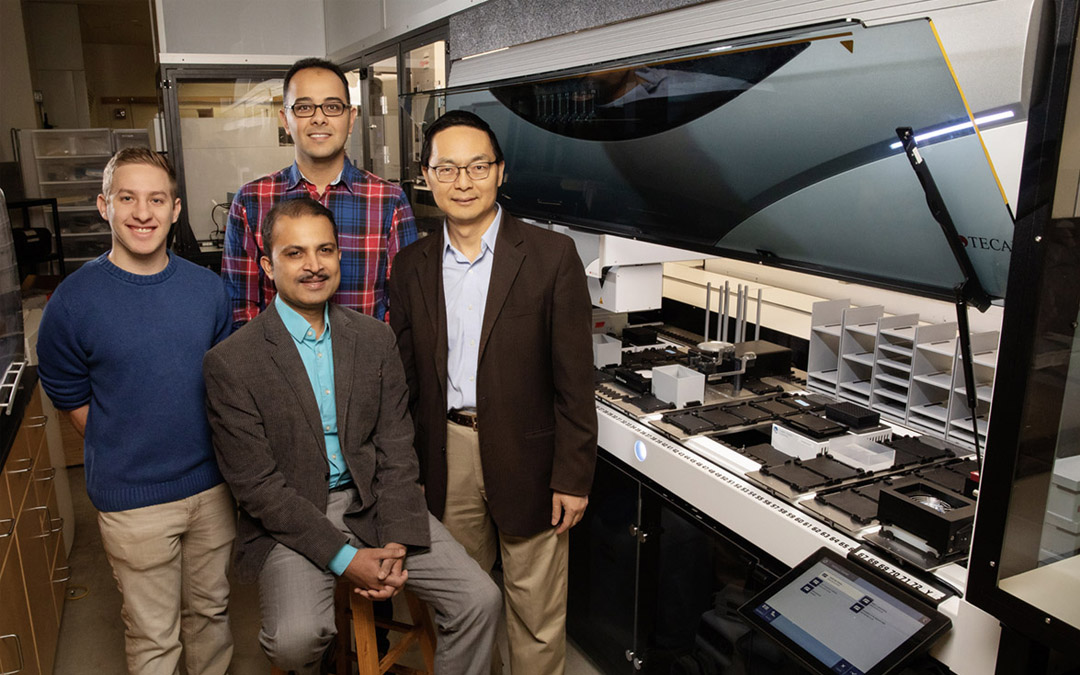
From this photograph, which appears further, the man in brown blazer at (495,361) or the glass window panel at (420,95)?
the glass window panel at (420,95)

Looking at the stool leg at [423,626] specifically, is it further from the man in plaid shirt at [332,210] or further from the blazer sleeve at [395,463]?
the man in plaid shirt at [332,210]

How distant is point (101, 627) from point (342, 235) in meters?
1.52

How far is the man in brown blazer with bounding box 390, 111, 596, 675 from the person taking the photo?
1624 mm

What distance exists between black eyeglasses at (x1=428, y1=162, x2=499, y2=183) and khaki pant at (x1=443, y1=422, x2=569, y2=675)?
54 cm

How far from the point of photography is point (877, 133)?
1.29 m

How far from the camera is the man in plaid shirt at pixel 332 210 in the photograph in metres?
1.86

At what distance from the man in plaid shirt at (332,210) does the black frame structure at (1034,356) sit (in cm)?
143

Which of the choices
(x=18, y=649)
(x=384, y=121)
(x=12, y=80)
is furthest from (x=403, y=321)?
(x=12, y=80)

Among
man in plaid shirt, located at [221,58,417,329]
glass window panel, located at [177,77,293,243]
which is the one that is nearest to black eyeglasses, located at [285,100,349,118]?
man in plaid shirt, located at [221,58,417,329]

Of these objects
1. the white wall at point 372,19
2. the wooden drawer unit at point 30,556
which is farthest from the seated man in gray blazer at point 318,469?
the white wall at point 372,19

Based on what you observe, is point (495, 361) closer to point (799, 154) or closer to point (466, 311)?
point (466, 311)

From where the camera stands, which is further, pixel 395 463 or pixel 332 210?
pixel 332 210

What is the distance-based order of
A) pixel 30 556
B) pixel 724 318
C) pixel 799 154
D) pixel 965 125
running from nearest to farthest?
pixel 965 125 < pixel 799 154 < pixel 30 556 < pixel 724 318

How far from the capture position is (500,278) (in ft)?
5.30
